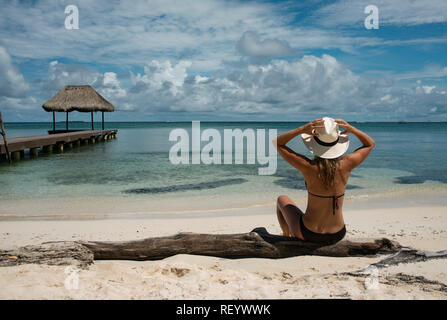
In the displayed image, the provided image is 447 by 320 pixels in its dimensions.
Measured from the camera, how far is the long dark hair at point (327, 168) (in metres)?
3.08

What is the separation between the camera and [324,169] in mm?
3102

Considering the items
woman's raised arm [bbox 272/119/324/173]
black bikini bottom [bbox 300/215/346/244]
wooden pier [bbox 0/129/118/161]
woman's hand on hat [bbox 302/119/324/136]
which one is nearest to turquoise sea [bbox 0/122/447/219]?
wooden pier [bbox 0/129/118/161]

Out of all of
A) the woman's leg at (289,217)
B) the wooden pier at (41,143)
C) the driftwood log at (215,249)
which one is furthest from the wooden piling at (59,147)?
the woman's leg at (289,217)

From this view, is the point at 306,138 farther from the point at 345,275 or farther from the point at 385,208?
the point at 385,208

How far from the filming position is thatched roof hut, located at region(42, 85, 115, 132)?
27000mm

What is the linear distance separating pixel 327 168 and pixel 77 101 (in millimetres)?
28534

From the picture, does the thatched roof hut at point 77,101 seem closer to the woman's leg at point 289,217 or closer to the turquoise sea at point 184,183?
the turquoise sea at point 184,183

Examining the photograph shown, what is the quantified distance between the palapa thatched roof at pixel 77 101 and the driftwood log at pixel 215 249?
86.9 ft

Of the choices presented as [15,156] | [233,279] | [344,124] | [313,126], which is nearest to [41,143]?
[15,156]

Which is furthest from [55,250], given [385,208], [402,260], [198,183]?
[198,183]

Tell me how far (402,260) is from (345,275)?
74 cm

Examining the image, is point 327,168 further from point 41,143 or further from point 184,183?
point 41,143

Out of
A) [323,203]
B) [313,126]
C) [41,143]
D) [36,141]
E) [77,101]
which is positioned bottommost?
[323,203]
